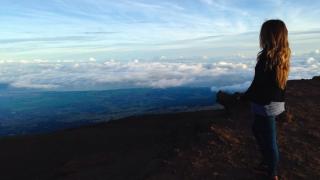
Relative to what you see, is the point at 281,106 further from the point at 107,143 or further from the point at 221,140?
the point at 107,143

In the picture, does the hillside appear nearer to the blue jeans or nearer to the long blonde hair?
the blue jeans

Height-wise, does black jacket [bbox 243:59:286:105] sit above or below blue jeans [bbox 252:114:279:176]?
above

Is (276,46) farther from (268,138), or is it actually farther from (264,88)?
(268,138)

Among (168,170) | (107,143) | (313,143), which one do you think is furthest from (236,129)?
(107,143)

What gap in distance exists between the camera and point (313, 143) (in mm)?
11758

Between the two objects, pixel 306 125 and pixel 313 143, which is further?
pixel 306 125

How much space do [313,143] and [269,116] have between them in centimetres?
364

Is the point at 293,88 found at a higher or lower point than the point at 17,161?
higher

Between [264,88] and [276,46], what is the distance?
73cm

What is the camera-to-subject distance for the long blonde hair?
8.15 metres

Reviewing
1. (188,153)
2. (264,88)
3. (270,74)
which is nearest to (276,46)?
(270,74)

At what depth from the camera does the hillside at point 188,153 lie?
406 inches

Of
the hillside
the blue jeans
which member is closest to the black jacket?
the blue jeans

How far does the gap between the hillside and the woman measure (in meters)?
1.73
